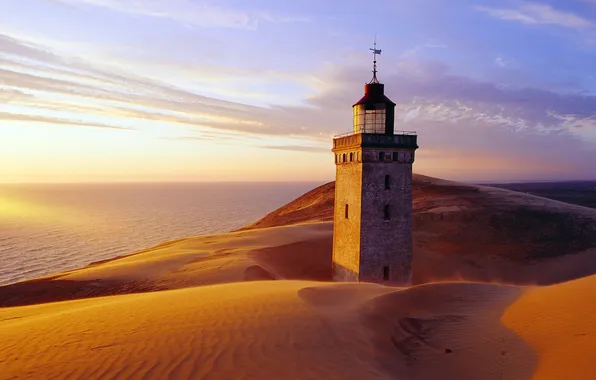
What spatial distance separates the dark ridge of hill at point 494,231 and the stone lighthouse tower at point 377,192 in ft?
26.5

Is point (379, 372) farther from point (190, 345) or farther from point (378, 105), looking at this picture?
point (378, 105)

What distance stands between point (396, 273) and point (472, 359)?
35.9 ft

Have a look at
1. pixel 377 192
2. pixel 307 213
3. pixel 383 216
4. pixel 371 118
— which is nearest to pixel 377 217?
pixel 383 216

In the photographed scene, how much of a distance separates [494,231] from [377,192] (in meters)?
18.9

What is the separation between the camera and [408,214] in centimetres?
1853

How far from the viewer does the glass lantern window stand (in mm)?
18141

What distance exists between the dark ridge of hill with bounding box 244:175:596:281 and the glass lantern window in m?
11.9

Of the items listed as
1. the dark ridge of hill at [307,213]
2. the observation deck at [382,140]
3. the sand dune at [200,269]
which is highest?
the observation deck at [382,140]

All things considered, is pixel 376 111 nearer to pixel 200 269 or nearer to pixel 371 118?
pixel 371 118

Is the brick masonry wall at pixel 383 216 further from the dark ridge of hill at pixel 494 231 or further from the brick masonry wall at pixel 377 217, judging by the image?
the dark ridge of hill at pixel 494 231

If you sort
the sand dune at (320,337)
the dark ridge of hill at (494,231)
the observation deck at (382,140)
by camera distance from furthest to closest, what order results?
the dark ridge of hill at (494,231) < the observation deck at (382,140) < the sand dune at (320,337)

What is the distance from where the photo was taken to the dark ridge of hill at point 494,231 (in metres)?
27.8

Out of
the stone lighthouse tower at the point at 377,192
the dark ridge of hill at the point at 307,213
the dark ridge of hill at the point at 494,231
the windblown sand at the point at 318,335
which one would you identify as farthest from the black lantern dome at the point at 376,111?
the dark ridge of hill at the point at 307,213

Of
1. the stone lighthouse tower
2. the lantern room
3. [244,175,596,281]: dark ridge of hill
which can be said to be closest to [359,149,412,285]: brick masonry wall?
the stone lighthouse tower
